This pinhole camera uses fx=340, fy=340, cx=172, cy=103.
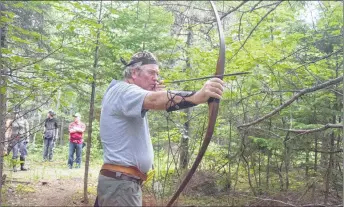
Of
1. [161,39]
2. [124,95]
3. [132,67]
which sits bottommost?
[124,95]

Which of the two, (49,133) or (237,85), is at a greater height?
(237,85)

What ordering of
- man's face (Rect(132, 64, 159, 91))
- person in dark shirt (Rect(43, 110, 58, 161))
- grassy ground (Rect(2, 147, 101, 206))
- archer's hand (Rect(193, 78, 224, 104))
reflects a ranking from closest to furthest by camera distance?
archer's hand (Rect(193, 78, 224, 104)) < man's face (Rect(132, 64, 159, 91)) < grassy ground (Rect(2, 147, 101, 206)) < person in dark shirt (Rect(43, 110, 58, 161))

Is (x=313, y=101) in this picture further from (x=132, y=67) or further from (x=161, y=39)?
(x=132, y=67)

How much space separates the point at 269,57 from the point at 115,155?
137 inches

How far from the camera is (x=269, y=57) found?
5059 millimetres

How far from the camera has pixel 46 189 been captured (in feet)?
23.8

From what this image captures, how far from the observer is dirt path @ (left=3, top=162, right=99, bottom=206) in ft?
20.9

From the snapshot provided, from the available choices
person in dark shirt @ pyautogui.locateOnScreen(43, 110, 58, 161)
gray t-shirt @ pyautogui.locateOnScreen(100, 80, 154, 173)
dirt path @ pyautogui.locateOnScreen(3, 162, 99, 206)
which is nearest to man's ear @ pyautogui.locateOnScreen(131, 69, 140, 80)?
gray t-shirt @ pyautogui.locateOnScreen(100, 80, 154, 173)

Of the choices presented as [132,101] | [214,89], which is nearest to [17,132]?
[132,101]

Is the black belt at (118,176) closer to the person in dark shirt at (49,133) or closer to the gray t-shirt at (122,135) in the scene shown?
the gray t-shirt at (122,135)

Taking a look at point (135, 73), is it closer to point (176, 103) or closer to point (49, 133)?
point (176, 103)

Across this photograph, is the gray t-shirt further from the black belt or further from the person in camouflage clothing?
the person in camouflage clothing

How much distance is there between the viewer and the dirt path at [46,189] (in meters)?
6.38

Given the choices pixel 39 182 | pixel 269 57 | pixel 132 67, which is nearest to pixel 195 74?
pixel 269 57
